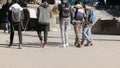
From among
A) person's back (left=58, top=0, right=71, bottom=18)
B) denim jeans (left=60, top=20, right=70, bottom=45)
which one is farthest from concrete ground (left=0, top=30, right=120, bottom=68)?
person's back (left=58, top=0, right=71, bottom=18)

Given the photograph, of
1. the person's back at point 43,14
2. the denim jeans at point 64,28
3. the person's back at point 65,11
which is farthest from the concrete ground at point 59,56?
the person's back at point 65,11

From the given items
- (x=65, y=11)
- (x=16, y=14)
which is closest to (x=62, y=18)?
(x=65, y=11)

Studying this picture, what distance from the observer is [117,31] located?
26.8 m

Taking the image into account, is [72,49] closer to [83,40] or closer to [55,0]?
[83,40]

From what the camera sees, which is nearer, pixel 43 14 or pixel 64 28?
pixel 43 14

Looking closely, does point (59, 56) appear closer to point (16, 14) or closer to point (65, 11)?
point (16, 14)

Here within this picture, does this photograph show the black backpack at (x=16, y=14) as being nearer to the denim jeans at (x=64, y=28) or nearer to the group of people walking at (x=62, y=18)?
the group of people walking at (x=62, y=18)

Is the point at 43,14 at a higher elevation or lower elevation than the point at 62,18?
higher

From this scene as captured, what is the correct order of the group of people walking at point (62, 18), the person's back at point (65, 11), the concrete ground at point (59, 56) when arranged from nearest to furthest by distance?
1. the concrete ground at point (59, 56)
2. the group of people walking at point (62, 18)
3. the person's back at point (65, 11)

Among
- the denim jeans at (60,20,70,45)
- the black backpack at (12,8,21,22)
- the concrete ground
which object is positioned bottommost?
the concrete ground

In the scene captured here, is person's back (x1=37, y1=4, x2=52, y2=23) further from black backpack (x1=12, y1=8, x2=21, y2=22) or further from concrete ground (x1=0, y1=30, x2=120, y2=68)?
concrete ground (x1=0, y1=30, x2=120, y2=68)

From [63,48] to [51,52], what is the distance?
4.78 ft

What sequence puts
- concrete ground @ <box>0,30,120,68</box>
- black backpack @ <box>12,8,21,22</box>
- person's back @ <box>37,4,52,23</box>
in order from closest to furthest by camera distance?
concrete ground @ <box>0,30,120,68</box> < black backpack @ <box>12,8,21,22</box> < person's back @ <box>37,4,52,23</box>

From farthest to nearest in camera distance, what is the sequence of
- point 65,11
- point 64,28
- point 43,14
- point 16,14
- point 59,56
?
1. point 64,28
2. point 65,11
3. point 43,14
4. point 16,14
5. point 59,56
